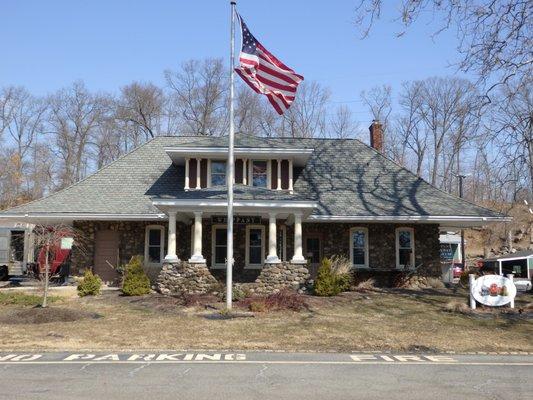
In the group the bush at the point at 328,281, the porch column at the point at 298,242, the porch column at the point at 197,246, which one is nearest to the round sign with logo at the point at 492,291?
the bush at the point at 328,281

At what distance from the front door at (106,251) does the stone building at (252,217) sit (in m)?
0.04

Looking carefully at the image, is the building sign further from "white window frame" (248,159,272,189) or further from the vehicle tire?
the vehicle tire

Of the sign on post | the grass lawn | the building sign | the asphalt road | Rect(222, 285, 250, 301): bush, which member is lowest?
the grass lawn

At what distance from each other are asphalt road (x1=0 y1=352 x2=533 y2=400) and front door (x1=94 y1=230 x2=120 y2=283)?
47.2 feet

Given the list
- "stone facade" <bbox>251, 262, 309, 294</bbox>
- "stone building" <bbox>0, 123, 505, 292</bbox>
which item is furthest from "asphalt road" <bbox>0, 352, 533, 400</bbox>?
"stone building" <bbox>0, 123, 505, 292</bbox>

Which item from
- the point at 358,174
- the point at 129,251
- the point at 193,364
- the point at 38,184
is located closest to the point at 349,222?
the point at 358,174

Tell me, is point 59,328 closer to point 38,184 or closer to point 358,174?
point 358,174

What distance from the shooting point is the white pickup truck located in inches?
1179

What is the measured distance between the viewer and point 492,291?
17953 mm

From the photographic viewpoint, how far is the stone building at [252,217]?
78.7 feet

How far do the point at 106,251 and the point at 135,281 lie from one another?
210 inches

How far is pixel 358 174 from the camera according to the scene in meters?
27.5

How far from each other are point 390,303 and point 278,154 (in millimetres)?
8294

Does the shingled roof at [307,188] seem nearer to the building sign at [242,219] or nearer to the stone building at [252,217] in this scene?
the stone building at [252,217]
